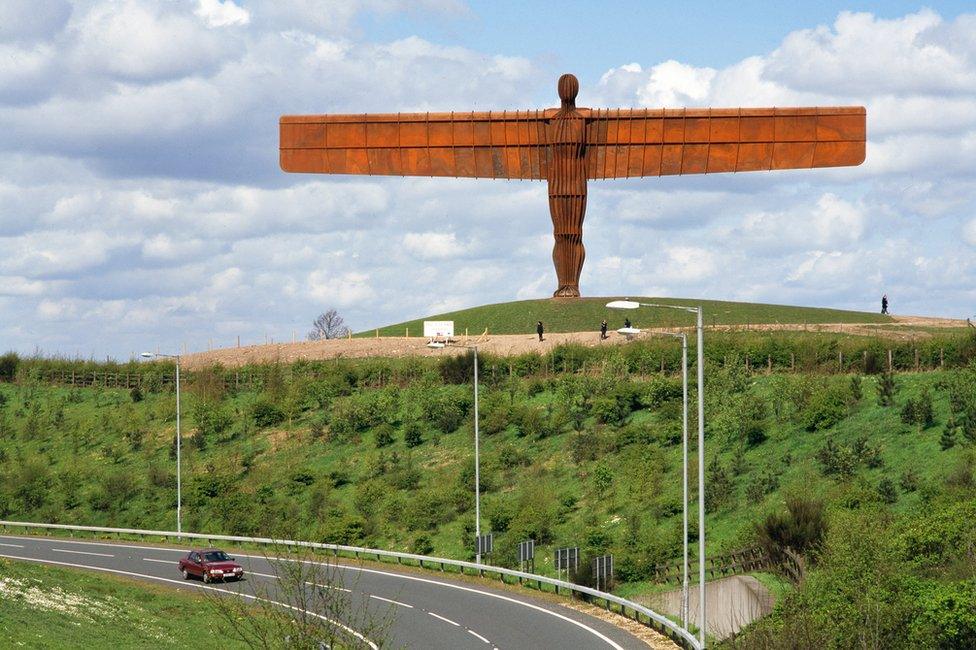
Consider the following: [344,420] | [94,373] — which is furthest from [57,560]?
[94,373]

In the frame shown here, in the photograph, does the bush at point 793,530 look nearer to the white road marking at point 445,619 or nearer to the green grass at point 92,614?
the white road marking at point 445,619

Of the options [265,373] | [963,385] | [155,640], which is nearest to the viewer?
[155,640]

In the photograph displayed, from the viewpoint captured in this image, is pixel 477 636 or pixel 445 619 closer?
pixel 477 636

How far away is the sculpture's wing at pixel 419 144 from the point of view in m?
71.6

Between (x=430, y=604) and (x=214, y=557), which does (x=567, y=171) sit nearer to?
(x=214, y=557)

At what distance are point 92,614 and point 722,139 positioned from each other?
42707 mm

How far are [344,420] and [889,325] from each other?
3459 cm

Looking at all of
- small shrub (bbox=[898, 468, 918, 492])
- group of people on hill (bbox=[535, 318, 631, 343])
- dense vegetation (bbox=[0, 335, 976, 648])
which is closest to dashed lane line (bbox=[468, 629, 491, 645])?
dense vegetation (bbox=[0, 335, 976, 648])

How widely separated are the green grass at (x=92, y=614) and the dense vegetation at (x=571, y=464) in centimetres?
1573

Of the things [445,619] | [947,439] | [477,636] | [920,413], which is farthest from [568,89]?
[477,636]

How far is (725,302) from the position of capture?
9719cm

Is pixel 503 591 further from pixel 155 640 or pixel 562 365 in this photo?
pixel 562 365

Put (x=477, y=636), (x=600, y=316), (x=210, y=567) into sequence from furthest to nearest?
(x=600, y=316)
(x=210, y=567)
(x=477, y=636)

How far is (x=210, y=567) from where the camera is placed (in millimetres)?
51094
